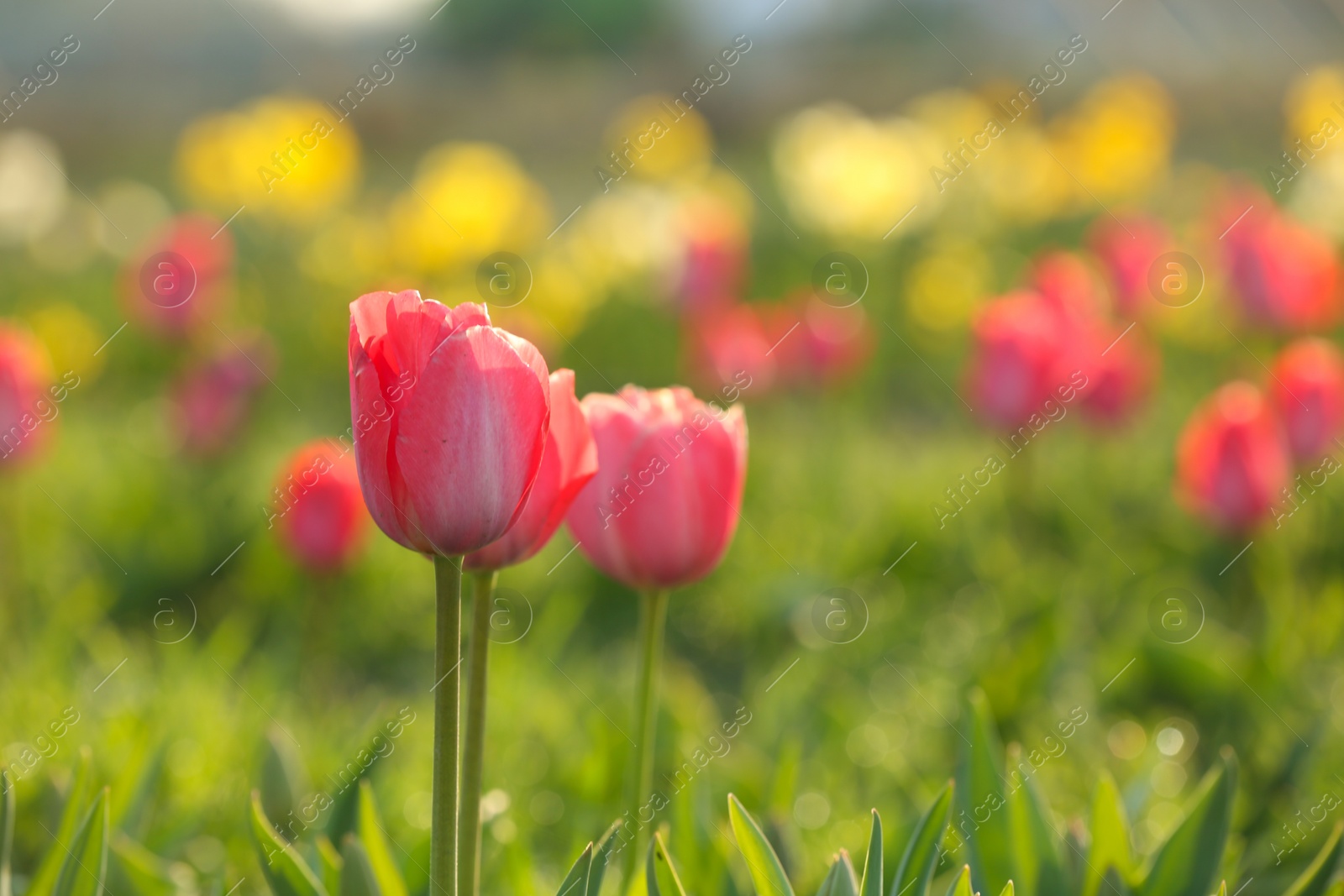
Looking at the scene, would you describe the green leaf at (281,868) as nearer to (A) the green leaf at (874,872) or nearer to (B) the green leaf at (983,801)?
(A) the green leaf at (874,872)

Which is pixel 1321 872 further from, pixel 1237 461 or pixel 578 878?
pixel 1237 461

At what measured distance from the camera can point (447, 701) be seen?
960 millimetres

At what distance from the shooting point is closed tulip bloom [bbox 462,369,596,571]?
1.06 m

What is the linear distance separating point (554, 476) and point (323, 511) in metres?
1.33

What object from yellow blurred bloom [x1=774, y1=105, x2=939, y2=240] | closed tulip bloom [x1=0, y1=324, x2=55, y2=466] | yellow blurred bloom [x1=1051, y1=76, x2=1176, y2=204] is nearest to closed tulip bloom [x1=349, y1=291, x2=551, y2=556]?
closed tulip bloom [x1=0, y1=324, x2=55, y2=466]

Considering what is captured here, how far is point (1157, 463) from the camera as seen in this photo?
4047 mm

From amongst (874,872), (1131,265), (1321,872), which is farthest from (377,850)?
(1131,265)

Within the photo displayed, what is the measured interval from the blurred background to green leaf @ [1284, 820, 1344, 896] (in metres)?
0.35

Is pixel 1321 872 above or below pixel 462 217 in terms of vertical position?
above

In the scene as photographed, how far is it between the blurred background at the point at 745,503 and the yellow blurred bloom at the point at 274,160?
30 mm

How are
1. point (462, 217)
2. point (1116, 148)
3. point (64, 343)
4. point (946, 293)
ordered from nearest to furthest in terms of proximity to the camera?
point (64, 343) < point (462, 217) < point (946, 293) < point (1116, 148)

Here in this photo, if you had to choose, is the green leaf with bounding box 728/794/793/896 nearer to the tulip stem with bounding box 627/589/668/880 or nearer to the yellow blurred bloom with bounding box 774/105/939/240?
the tulip stem with bounding box 627/589/668/880

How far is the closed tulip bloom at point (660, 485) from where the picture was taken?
126 cm

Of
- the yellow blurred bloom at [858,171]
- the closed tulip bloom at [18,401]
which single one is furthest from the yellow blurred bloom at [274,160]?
the closed tulip bloom at [18,401]
